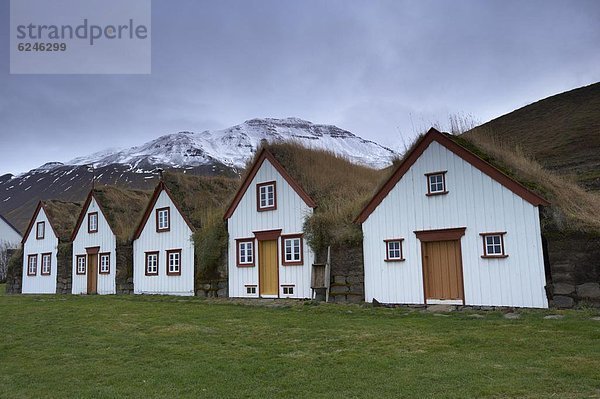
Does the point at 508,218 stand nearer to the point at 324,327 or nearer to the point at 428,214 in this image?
the point at 428,214

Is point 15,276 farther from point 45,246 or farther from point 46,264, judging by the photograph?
point 45,246

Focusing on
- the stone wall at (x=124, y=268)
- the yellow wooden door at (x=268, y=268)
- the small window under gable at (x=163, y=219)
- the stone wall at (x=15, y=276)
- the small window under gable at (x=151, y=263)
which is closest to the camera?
the yellow wooden door at (x=268, y=268)

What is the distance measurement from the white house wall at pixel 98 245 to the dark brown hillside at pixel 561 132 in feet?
68.8

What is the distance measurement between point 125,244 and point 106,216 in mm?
2685

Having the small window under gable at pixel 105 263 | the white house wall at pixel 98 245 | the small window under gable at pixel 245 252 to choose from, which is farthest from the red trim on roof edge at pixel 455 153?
the small window under gable at pixel 105 263

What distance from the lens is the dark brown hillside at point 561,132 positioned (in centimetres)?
2520

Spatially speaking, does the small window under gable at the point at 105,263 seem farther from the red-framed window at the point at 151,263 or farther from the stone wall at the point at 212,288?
the stone wall at the point at 212,288

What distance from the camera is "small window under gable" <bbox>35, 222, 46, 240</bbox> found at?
36.3m

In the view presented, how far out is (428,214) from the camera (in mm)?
16953

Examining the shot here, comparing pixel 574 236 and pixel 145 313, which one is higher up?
pixel 574 236

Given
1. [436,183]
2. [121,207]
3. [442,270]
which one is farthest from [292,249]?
[121,207]

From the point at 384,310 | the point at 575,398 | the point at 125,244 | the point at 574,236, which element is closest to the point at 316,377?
the point at 575,398

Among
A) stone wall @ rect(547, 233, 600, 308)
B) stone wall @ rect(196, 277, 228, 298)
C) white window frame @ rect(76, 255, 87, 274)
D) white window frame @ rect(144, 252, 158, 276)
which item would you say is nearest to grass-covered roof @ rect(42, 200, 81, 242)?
white window frame @ rect(76, 255, 87, 274)

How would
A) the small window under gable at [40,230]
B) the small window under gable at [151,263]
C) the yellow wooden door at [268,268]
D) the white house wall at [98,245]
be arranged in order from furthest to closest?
the small window under gable at [40,230] → the white house wall at [98,245] → the small window under gable at [151,263] → the yellow wooden door at [268,268]
